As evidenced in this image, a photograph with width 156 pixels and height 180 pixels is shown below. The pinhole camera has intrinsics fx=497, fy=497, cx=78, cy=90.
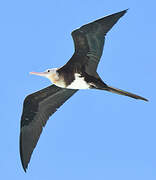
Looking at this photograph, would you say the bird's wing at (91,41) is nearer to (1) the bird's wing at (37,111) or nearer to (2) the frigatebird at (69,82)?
(2) the frigatebird at (69,82)

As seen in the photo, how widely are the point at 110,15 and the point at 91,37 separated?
0.62 m

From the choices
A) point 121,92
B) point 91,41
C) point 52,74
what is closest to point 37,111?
point 52,74

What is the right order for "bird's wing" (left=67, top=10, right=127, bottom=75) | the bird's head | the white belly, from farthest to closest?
the bird's head
the white belly
"bird's wing" (left=67, top=10, right=127, bottom=75)

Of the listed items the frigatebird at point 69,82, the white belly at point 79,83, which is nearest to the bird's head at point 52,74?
the frigatebird at point 69,82

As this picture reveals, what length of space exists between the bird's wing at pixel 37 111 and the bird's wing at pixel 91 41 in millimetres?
1231

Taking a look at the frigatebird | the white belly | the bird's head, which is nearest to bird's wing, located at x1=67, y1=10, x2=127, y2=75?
the frigatebird

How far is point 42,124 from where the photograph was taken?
9.89 m

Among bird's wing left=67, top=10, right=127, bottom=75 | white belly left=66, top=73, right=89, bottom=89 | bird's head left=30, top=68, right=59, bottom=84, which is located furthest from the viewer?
bird's head left=30, top=68, right=59, bottom=84

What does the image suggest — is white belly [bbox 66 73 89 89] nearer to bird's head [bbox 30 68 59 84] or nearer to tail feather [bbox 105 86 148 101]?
bird's head [bbox 30 68 59 84]

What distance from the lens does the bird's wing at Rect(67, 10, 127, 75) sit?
25.4 ft

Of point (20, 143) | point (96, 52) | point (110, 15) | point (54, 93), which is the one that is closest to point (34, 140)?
point (20, 143)

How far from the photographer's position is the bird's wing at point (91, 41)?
25.4 ft

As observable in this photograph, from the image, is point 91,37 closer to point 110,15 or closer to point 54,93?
point 110,15

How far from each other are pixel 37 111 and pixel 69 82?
1378 millimetres
